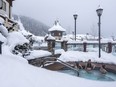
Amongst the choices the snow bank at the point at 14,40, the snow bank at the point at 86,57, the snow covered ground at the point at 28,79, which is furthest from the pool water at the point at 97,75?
the snow covered ground at the point at 28,79

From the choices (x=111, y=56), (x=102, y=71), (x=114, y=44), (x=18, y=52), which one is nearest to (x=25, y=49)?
(x=18, y=52)

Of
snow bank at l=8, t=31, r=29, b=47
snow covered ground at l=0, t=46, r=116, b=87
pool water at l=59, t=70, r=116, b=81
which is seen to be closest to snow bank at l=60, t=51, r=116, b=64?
pool water at l=59, t=70, r=116, b=81

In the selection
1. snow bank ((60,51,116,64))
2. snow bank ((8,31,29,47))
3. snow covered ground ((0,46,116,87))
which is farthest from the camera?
snow bank ((60,51,116,64))

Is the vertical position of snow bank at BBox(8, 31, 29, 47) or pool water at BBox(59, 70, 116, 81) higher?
snow bank at BBox(8, 31, 29, 47)

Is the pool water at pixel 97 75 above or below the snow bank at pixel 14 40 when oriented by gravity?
below

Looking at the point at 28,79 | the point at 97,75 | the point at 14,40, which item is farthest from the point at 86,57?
the point at 28,79

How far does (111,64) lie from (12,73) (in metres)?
12.4

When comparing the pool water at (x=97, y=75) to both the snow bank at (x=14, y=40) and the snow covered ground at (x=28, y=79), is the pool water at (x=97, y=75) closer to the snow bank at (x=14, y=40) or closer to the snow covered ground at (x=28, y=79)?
the snow bank at (x=14, y=40)

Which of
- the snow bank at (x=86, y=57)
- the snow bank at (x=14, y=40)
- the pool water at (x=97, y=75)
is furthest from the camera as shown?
the snow bank at (x=86, y=57)

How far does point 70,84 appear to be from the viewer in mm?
5535

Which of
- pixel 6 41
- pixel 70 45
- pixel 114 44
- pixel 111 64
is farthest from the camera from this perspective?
pixel 70 45

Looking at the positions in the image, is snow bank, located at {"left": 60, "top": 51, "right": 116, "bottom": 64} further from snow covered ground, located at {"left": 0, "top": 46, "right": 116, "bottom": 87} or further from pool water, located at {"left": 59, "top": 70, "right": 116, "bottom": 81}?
snow covered ground, located at {"left": 0, "top": 46, "right": 116, "bottom": 87}

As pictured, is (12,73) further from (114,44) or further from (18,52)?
(114,44)

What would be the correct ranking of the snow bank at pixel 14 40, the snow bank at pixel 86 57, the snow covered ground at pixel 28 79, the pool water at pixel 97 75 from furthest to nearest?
the snow bank at pixel 86 57, the pool water at pixel 97 75, the snow bank at pixel 14 40, the snow covered ground at pixel 28 79
